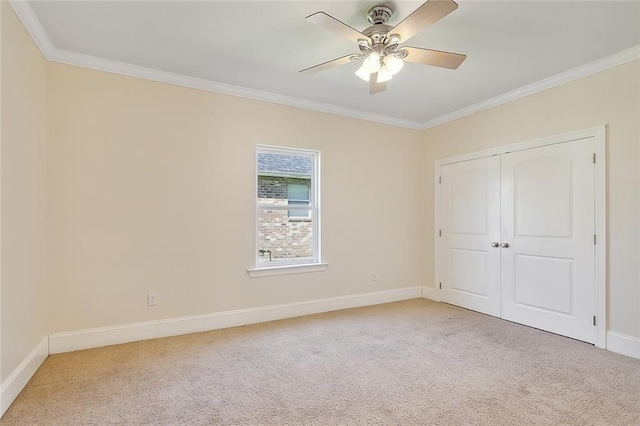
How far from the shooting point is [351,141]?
14.5ft

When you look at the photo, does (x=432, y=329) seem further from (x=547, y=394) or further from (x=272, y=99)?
(x=272, y=99)

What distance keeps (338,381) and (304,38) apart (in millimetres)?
2609

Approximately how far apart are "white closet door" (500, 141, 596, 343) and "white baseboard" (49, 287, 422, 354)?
164cm

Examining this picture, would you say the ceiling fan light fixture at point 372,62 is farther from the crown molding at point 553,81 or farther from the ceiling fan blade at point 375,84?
the crown molding at point 553,81

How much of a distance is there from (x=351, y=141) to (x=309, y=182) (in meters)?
0.81

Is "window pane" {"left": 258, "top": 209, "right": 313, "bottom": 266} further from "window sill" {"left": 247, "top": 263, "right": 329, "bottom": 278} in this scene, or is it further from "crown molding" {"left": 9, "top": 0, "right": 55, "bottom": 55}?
"crown molding" {"left": 9, "top": 0, "right": 55, "bottom": 55}

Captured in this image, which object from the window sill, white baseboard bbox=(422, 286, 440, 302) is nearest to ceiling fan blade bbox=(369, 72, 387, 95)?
the window sill

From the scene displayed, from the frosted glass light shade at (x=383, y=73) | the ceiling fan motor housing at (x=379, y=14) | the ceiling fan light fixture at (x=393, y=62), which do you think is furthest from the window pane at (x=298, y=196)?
the ceiling fan motor housing at (x=379, y=14)

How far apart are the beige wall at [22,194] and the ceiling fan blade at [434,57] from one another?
103 inches

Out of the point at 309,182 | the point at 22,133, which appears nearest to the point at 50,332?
the point at 22,133

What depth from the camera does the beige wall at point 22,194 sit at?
6.81 ft

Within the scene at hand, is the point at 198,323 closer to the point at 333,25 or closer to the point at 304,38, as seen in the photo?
the point at 304,38

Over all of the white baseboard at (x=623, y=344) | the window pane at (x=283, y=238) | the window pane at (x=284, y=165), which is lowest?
the white baseboard at (x=623, y=344)

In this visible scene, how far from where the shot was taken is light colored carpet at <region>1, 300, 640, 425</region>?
6.48ft
